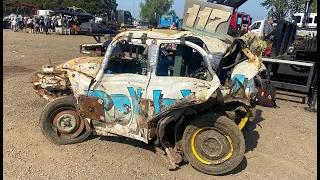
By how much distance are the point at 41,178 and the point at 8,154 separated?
0.94m

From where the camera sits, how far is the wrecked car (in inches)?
167

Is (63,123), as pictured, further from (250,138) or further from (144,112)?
(250,138)

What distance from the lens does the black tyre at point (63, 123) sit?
16.5ft

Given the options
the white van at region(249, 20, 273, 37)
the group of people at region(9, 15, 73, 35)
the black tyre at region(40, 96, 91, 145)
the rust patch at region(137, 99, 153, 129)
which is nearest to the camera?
the rust patch at region(137, 99, 153, 129)

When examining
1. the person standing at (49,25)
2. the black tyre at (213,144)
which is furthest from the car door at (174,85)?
the person standing at (49,25)

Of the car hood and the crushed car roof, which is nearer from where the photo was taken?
the crushed car roof

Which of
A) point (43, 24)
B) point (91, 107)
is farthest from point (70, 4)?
point (91, 107)

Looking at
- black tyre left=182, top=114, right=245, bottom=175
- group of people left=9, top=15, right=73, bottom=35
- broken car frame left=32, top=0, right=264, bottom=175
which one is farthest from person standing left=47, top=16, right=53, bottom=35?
black tyre left=182, top=114, right=245, bottom=175

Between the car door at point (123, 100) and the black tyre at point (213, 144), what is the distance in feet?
2.30

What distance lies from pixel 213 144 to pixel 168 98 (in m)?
0.91

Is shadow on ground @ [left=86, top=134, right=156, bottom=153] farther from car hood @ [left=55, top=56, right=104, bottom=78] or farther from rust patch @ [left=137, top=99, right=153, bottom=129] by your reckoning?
car hood @ [left=55, top=56, right=104, bottom=78]

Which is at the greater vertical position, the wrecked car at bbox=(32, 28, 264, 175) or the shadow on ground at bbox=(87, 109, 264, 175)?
the wrecked car at bbox=(32, 28, 264, 175)

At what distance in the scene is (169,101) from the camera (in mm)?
4254

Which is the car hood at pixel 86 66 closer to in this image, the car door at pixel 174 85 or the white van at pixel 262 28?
the car door at pixel 174 85
